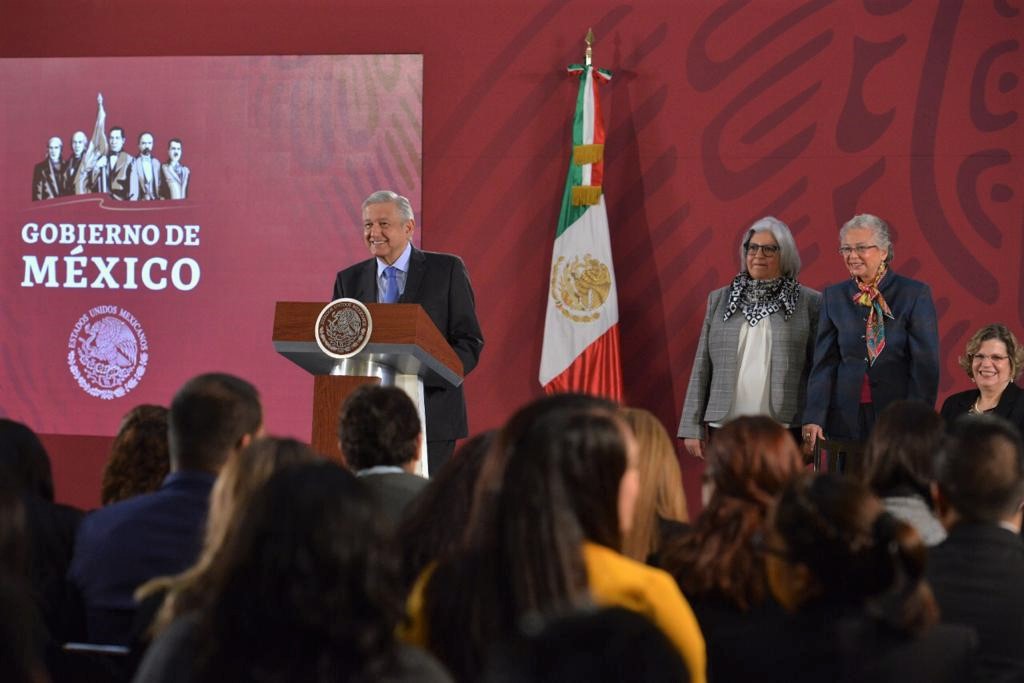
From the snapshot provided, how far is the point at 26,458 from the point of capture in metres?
2.62

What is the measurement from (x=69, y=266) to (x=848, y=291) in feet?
13.9

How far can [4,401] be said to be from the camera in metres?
6.73

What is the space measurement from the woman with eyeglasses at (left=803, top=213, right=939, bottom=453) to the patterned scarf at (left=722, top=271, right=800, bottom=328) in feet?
→ 0.78

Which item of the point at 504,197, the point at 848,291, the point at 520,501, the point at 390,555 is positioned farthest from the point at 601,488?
the point at 504,197

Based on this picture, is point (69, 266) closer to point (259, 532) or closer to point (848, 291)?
point (848, 291)

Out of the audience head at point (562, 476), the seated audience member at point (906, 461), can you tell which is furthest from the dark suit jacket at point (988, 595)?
the audience head at point (562, 476)

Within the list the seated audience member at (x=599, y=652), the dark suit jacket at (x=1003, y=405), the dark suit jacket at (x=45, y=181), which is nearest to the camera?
the seated audience member at (x=599, y=652)

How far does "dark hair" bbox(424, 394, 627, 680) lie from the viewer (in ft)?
5.04

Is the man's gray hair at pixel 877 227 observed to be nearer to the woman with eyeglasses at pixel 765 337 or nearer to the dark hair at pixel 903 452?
the woman with eyeglasses at pixel 765 337

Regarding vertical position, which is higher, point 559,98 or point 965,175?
point 559,98

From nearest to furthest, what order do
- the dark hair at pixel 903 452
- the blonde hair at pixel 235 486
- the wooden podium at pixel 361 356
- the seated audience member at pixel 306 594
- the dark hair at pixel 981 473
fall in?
the seated audience member at pixel 306 594 → the blonde hair at pixel 235 486 → the dark hair at pixel 981 473 → the dark hair at pixel 903 452 → the wooden podium at pixel 361 356

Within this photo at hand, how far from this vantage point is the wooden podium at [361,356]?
3.64 metres

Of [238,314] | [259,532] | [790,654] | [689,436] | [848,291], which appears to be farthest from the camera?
[238,314]

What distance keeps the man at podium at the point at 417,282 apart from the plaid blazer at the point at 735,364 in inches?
46.8
